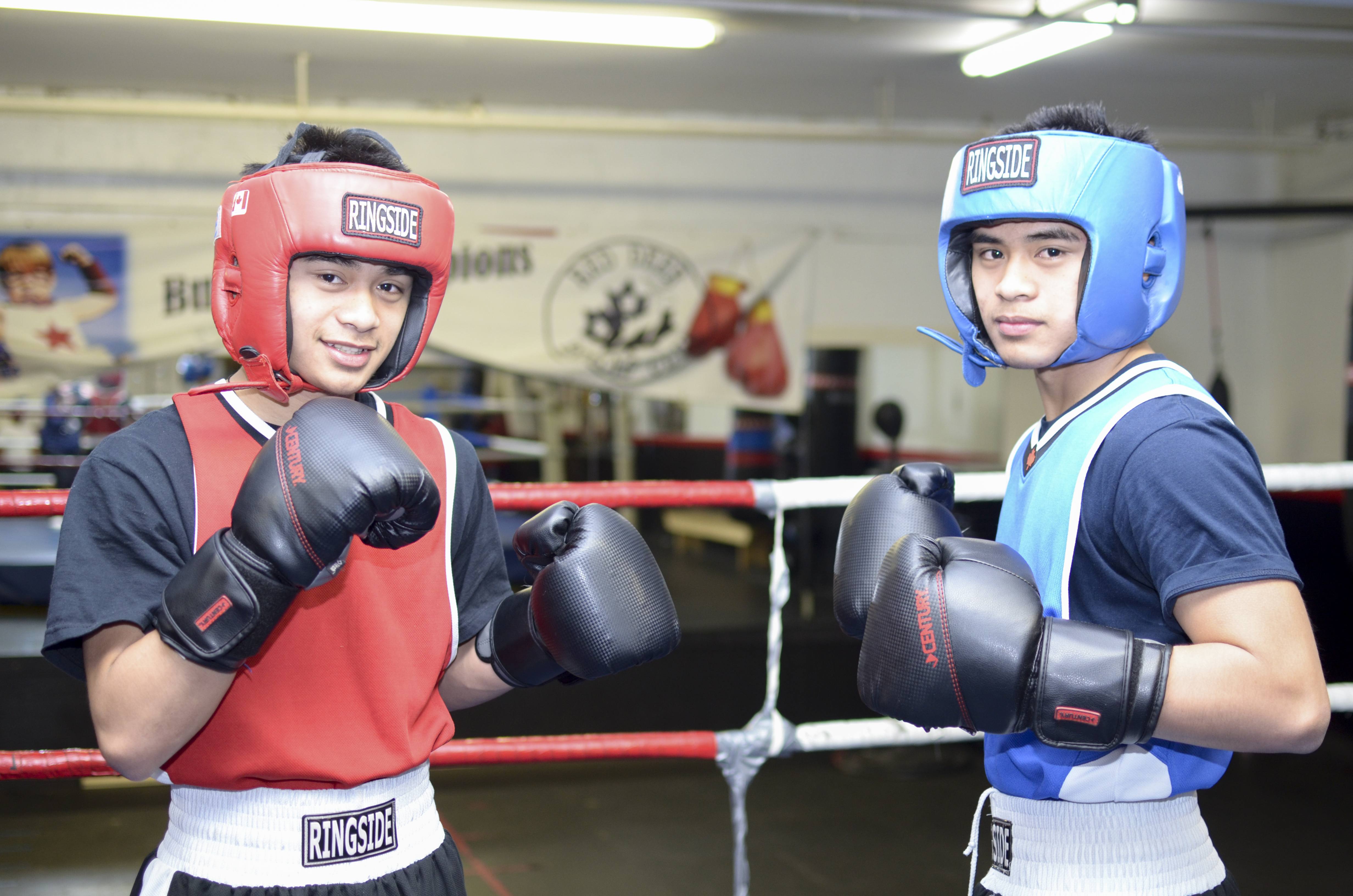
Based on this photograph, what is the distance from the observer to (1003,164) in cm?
116

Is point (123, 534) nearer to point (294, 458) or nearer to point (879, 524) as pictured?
point (294, 458)

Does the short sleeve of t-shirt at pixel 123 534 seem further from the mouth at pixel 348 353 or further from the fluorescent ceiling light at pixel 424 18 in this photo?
the fluorescent ceiling light at pixel 424 18

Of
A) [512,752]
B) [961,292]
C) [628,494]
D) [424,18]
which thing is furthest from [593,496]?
[424,18]

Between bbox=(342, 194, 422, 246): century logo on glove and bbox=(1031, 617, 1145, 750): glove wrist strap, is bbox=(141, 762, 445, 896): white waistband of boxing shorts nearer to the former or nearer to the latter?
bbox=(342, 194, 422, 246): century logo on glove

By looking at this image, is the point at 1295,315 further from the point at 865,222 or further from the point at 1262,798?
the point at 1262,798

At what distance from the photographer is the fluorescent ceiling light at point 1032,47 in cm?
382

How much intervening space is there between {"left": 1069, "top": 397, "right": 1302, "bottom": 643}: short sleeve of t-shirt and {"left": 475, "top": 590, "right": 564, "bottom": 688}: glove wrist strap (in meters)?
0.56

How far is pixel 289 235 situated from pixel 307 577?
1.10 feet

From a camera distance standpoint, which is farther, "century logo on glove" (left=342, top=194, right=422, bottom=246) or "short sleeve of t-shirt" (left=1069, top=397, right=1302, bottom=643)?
"century logo on glove" (left=342, top=194, right=422, bottom=246)

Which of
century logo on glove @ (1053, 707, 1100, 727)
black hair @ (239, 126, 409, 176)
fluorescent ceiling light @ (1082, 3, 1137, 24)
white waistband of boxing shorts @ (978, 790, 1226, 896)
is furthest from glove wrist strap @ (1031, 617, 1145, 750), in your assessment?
fluorescent ceiling light @ (1082, 3, 1137, 24)

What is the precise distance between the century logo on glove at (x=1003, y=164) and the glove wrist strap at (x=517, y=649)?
26.1 inches

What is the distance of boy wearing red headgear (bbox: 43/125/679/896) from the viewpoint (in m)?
0.96

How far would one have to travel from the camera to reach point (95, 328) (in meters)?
4.63

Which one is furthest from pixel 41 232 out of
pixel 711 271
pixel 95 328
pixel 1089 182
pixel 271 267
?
pixel 1089 182
